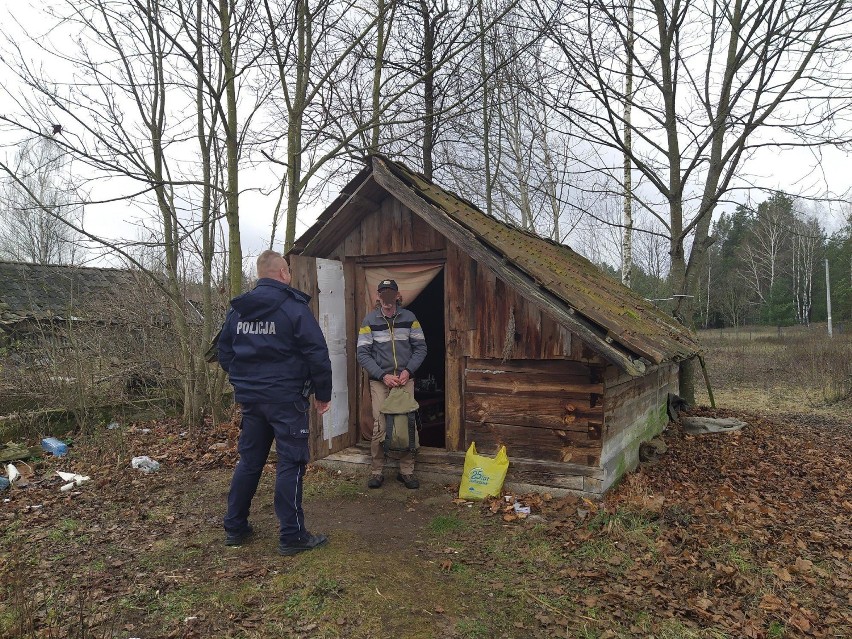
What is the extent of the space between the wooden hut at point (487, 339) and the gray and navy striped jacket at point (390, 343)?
1.59 ft

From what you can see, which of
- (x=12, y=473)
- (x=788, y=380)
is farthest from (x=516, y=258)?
(x=788, y=380)

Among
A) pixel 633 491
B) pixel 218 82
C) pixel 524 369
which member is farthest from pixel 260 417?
pixel 218 82

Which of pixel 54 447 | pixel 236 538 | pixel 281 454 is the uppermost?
pixel 281 454

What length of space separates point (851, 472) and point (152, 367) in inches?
415

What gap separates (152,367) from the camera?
9.13 metres

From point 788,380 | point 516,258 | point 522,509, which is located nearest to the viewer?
point 522,509

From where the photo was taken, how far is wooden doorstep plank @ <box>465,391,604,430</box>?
5.52m

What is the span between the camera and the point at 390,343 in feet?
19.7

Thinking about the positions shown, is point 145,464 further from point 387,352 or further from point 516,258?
point 516,258

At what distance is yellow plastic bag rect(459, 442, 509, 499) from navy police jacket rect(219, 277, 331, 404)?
2.20m

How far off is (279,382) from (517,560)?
2423 millimetres

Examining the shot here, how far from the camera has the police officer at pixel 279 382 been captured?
4.24m

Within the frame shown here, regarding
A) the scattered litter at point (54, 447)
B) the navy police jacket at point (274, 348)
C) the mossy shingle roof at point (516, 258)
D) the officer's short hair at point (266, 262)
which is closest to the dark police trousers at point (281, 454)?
the navy police jacket at point (274, 348)

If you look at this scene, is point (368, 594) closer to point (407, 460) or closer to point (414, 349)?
point (407, 460)
